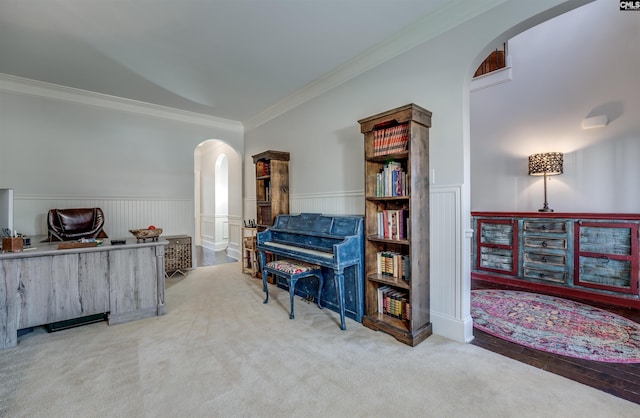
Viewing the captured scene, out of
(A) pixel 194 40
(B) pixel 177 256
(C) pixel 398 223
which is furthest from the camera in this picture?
(B) pixel 177 256

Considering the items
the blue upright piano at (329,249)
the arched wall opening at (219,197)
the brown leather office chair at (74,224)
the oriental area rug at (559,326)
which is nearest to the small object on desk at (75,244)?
the brown leather office chair at (74,224)

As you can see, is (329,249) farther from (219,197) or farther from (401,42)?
(219,197)

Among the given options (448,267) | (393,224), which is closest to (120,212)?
(393,224)

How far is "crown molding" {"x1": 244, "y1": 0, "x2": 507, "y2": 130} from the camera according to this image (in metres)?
2.16

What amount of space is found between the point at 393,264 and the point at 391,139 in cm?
115

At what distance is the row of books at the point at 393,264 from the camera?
242cm

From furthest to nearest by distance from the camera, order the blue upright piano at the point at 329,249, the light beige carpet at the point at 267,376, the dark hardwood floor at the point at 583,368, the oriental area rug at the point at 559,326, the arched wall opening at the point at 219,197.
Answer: the arched wall opening at the point at 219,197, the blue upright piano at the point at 329,249, the oriental area rug at the point at 559,326, the dark hardwood floor at the point at 583,368, the light beige carpet at the point at 267,376

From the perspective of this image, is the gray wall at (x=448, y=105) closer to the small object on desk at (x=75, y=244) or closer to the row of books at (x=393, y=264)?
the row of books at (x=393, y=264)

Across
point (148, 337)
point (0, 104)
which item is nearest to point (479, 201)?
point (148, 337)

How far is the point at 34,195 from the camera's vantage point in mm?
3801

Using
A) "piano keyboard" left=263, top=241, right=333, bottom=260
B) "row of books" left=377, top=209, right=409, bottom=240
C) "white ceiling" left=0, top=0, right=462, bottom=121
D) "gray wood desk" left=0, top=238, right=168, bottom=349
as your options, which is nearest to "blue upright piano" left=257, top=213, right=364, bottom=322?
"piano keyboard" left=263, top=241, right=333, bottom=260

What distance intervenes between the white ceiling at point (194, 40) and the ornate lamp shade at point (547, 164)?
2435mm

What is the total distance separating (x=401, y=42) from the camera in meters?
2.61

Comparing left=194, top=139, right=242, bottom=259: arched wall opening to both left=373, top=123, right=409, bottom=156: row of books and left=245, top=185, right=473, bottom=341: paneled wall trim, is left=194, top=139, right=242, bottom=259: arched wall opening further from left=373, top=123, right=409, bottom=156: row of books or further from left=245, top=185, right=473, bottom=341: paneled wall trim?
left=245, top=185, right=473, bottom=341: paneled wall trim
